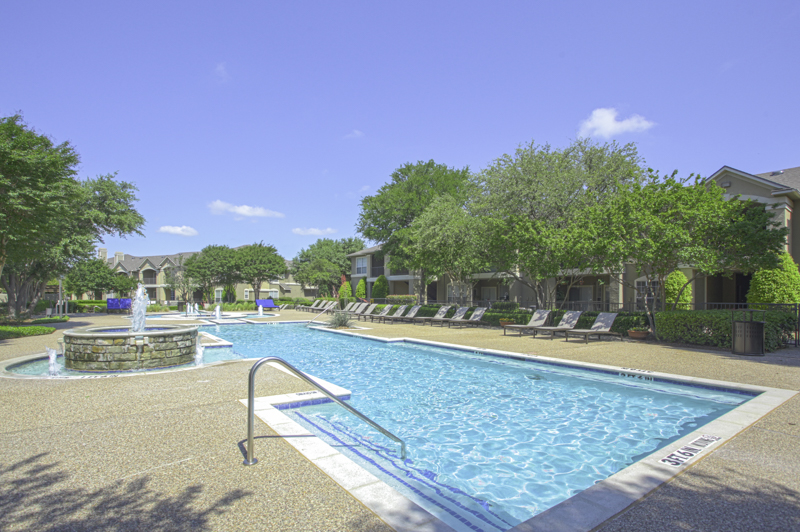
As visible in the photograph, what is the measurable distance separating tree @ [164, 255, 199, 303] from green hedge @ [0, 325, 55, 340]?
3180 centimetres

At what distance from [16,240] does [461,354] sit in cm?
1685

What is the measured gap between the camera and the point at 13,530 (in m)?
2.84

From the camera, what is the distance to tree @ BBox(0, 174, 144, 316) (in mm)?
18503

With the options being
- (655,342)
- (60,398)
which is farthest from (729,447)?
(655,342)

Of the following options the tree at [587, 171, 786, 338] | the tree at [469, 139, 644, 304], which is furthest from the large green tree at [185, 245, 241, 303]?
the tree at [587, 171, 786, 338]

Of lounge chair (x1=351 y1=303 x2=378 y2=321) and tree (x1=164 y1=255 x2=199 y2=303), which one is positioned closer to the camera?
lounge chair (x1=351 y1=303 x2=378 y2=321)

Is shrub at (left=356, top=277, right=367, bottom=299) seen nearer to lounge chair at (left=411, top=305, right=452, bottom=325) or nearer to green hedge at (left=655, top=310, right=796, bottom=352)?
lounge chair at (left=411, top=305, right=452, bottom=325)

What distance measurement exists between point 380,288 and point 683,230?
3074 centimetres

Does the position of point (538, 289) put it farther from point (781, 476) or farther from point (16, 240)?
point (16, 240)

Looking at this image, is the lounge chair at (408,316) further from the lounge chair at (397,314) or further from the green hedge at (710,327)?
the green hedge at (710,327)

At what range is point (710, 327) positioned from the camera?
1185cm

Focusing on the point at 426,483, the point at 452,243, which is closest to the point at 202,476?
the point at 426,483

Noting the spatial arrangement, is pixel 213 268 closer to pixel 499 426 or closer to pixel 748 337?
pixel 499 426

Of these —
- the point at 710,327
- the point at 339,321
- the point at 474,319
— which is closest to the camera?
the point at 710,327
